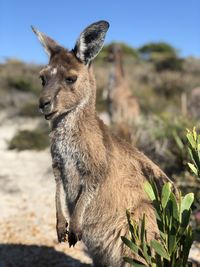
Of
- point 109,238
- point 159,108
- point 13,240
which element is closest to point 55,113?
point 109,238

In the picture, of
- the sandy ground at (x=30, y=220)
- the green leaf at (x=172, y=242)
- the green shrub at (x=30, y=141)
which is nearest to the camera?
the green leaf at (x=172, y=242)

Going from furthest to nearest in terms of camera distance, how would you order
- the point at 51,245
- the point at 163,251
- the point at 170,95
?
the point at 170,95
the point at 51,245
the point at 163,251

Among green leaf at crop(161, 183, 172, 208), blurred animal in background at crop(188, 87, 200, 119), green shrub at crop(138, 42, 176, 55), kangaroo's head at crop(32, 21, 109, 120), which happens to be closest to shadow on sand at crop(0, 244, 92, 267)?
kangaroo's head at crop(32, 21, 109, 120)

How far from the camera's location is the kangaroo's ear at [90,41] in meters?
4.37

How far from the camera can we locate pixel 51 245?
660cm

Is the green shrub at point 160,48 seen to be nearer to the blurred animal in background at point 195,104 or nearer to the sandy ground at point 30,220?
the blurred animal in background at point 195,104

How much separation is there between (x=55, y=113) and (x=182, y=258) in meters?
1.48

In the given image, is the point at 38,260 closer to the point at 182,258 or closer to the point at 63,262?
the point at 63,262

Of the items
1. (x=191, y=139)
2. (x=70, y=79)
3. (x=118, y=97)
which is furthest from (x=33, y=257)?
(x=118, y=97)

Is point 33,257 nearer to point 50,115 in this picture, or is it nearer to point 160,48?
point 50,115

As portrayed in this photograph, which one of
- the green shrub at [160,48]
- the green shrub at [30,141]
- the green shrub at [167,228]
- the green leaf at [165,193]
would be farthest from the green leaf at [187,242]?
the green shrub at [160,48]

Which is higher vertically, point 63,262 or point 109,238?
point 109,238

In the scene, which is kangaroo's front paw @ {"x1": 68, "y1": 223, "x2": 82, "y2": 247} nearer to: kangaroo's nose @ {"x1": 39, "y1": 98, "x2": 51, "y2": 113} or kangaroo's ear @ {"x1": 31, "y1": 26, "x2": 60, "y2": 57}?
kangaroo's nose @ {"x1": 39, "y1": 98, "x2": 51, "y2": 113}

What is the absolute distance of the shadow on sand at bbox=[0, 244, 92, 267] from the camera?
20.1 feet
